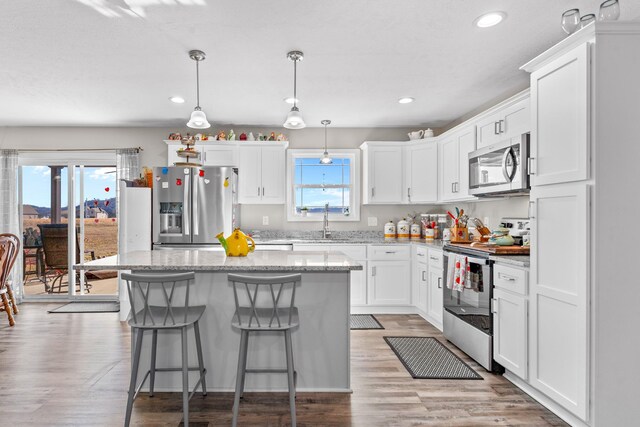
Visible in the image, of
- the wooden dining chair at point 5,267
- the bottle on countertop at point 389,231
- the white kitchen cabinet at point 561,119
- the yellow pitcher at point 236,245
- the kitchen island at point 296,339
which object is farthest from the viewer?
the bottle on countertop at point 389,231

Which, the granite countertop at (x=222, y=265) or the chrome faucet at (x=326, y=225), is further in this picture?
the chrome faucet at (x=326, y=225)

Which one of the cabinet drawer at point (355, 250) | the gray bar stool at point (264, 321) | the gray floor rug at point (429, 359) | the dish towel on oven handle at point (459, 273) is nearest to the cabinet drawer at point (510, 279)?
the dish towel on oven handle at point (459, 273)

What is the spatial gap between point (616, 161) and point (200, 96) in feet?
11.6

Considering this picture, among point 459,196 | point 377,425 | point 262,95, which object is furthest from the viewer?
point 459,196

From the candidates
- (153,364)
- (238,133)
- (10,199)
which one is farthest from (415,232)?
(10,199)

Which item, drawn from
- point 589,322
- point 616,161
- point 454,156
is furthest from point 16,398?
point 454,156

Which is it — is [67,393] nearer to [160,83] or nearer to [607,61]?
[160,83]

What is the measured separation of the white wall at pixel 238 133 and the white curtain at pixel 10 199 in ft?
0.73

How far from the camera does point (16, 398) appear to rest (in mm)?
2504

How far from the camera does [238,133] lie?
17.1 ft

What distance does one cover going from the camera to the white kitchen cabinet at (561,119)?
1999 millimetres

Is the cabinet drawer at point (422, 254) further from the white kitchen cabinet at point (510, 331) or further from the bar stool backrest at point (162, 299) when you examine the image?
the bar stool backrest at point (162, 299)

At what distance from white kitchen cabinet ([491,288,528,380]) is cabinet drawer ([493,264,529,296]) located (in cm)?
4

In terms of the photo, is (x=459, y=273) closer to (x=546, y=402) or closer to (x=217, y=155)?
(x=546, y=402)
